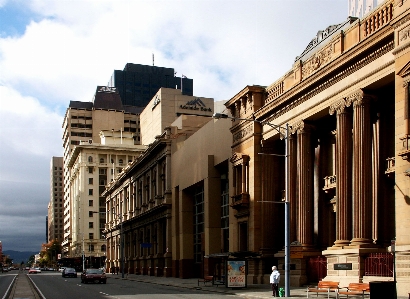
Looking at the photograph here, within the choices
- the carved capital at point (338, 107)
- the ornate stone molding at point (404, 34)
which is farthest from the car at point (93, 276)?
the ornate stone molding at point (404, 34)

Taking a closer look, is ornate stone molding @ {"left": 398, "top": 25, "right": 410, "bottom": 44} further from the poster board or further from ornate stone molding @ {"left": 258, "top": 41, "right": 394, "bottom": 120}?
the poster board

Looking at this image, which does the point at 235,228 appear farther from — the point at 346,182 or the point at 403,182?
the point at 403,182

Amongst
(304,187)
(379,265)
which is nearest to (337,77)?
(304,187)

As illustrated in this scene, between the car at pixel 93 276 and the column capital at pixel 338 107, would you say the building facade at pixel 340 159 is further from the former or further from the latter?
the car at pixel 93 276

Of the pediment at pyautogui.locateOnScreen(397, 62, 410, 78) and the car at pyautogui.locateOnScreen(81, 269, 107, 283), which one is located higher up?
the pediment at pyautogui.locateOnScreen(397, 62, 410, 78)

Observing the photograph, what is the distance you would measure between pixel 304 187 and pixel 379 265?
9702mm

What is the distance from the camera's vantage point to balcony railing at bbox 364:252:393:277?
30.6 metres

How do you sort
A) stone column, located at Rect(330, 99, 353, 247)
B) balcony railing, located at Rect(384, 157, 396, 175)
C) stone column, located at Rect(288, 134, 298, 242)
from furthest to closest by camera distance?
stone column, located at Rect(288, 134, 298, 242), stone column, located at Rect(330, 99, 353, 247), balcony railing, located at Rect(384, 157, 396, 175)

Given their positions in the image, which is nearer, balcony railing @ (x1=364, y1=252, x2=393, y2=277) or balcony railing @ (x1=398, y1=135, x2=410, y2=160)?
balcony railing @ (x1=398, y1=135, x2=410, y2=160)

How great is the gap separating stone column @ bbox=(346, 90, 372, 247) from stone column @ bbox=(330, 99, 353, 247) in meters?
1.05

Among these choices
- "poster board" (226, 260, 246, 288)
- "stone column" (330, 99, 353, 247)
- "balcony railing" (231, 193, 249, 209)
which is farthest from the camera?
"balcony railing" (231, 193, 249, 209)

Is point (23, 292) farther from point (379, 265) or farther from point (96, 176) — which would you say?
point (96, 176)

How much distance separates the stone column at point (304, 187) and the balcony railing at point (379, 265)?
25.8 feet

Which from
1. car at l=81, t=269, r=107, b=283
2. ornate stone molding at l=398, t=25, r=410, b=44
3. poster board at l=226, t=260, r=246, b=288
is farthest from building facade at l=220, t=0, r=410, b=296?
car at l=81, t=269, r=107, b=283
